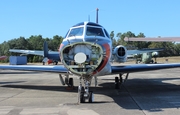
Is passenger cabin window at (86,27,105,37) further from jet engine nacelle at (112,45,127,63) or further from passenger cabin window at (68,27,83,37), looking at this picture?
jet engine nacelle at (112,45,127,63)

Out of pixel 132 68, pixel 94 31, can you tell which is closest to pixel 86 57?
pixel 94 31

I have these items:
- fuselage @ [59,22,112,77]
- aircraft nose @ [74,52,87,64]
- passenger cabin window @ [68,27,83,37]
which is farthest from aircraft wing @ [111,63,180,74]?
aircraft nose @ [74,52,87,64]

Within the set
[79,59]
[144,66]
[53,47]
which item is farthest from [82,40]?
[53,47]

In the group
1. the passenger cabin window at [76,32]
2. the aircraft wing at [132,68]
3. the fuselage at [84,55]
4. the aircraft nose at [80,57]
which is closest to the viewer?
Result: the aircraft nose at [80,57]

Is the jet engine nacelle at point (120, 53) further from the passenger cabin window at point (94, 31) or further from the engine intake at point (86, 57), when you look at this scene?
the engine intake at point (86, 57)

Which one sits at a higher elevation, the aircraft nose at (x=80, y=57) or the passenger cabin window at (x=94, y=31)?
the passenger cabin window at (x=94, y=31)

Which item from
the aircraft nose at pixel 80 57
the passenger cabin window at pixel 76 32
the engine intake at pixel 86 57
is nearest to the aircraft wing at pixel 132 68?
the passenger cabin window at pixel 76 32

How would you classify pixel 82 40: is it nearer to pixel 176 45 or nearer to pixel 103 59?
pixel 103 59

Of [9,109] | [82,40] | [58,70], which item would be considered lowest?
[9,109]

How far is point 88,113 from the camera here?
6.85 m

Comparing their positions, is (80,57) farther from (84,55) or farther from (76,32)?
(76,32)

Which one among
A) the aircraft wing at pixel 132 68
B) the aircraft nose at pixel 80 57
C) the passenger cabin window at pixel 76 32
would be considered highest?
the passenger cabin window at pixel 76 32

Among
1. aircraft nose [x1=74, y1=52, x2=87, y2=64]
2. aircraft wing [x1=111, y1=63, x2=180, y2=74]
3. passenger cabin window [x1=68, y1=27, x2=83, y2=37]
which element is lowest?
aircraft wing [x1=111, y1=63, x2=180, y2=74]

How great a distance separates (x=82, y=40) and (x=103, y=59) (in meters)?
0.93
